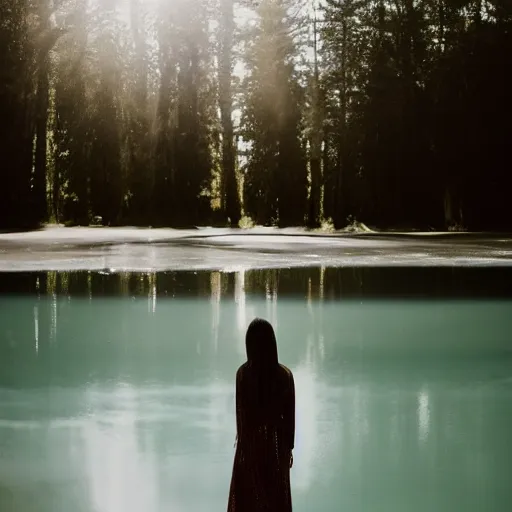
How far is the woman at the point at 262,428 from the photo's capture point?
285 centimetres

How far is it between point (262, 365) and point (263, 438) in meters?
0.28

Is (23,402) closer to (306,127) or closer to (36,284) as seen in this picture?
(36,284)

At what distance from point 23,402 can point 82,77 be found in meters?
39.2

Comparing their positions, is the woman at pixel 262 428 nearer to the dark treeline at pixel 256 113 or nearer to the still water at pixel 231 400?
the still water at pixel 231 400

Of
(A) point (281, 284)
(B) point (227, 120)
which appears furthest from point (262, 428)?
(B) point (227, 120)

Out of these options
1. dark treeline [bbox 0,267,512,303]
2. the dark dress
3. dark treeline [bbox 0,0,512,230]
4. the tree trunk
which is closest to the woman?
the dark dress

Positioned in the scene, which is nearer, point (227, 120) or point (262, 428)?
point (262, 428)

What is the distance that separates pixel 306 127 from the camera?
1609 inches

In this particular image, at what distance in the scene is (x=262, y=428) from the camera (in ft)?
9.65

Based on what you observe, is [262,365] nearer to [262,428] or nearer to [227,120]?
[262,428]

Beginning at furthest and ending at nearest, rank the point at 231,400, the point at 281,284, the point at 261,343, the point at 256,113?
the point at 256,113 → the point at 281,284 → the point at 231,400 → the point at 261,343

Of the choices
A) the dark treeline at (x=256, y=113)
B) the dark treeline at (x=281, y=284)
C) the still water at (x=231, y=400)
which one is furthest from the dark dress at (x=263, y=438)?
the dark treeline at (x=256, y=113)

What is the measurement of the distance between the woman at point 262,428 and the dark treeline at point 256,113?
106 feet

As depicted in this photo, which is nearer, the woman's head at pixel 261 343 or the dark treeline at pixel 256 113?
the woman's head at pixel 261 343
